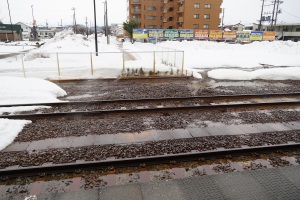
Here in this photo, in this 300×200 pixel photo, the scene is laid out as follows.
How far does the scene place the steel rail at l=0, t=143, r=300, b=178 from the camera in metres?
5.35

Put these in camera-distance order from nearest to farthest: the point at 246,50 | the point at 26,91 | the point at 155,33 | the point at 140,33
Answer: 1. the point at 26,91
2. the point at 246,50
3. the point at 155,33
4. the point at 140,33

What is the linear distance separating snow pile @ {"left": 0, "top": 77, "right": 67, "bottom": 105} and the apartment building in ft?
181

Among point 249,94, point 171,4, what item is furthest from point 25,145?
point 171,4

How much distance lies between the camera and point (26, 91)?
11.5m

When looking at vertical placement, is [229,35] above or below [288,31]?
below

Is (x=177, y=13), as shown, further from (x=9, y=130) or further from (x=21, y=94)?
(x=9, y=130)

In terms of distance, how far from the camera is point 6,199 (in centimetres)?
453

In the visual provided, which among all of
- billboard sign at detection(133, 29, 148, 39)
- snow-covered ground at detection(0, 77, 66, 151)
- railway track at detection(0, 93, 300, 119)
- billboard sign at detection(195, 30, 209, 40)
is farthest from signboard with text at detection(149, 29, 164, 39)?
railway track at detection(0, 93, 300, 119)

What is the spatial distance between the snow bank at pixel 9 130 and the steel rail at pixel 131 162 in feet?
6.08

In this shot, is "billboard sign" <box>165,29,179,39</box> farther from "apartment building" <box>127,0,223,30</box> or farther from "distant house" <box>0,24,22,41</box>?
"distant house" <box>0,24,22,41</box>

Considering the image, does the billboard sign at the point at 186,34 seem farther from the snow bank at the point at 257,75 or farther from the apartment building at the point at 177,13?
the snow bank at the point at 257,75

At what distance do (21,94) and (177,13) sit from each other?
203ft

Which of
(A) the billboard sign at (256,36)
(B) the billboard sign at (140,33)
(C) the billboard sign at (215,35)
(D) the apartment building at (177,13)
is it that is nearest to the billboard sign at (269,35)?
(A) the billboard sign at (256,36)

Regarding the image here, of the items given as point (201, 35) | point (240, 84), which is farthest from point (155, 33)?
point (240, 84)
